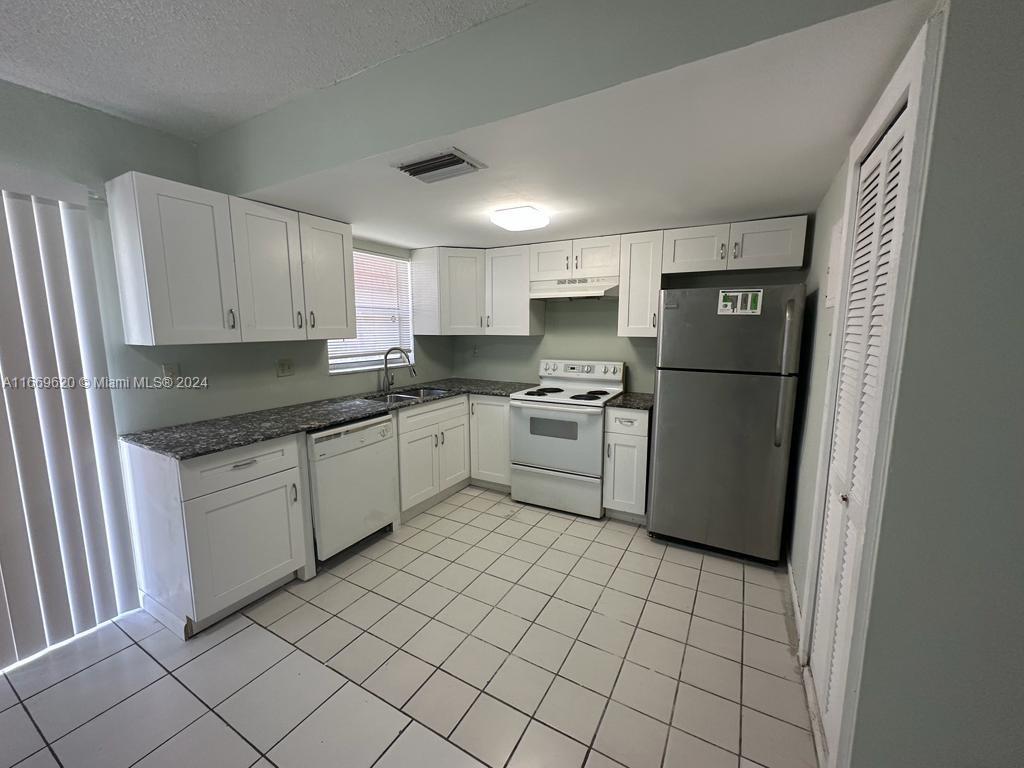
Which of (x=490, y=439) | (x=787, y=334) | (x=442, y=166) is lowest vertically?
(x=490, y=439)

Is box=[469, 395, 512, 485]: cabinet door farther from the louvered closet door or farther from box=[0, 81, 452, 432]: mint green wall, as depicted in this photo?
the louvered closet door

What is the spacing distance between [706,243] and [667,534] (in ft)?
6.57

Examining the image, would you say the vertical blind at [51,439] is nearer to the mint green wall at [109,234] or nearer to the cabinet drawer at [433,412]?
the mint green wall at [109,234]

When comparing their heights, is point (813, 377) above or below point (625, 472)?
above

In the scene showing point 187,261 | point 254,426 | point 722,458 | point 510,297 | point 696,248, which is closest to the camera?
point 187,261

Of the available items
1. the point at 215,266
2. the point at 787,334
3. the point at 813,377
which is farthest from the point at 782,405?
the point at 215,266

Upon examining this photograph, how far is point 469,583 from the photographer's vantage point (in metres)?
2.29

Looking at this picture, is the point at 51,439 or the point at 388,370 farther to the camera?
the point at 388,370

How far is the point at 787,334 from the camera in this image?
2.23m

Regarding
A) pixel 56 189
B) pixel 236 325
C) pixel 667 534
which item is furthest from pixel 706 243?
pixel 56 189

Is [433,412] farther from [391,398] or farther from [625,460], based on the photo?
[625,460]

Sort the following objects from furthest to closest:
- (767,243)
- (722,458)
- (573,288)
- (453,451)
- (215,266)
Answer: (453,451), (573,288), (767,243), (722,458), (215,266)

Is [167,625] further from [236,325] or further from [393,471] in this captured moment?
[236,325]

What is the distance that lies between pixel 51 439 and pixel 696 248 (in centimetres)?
371
